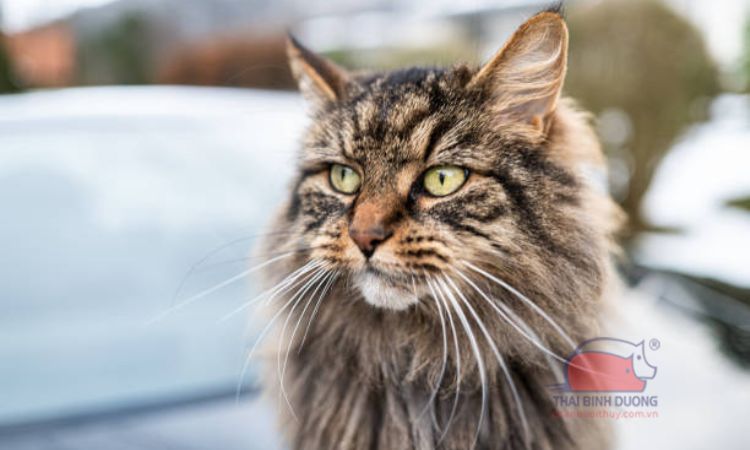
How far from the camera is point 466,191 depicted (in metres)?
0.95

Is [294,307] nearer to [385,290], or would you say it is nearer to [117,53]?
[385,290]

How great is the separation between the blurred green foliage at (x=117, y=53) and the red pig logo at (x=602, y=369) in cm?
805

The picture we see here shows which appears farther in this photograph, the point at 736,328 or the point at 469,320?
the point at 736,328

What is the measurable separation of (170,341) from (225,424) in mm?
283

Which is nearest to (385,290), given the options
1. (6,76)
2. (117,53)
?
(6,76)

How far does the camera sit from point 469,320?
0.99m

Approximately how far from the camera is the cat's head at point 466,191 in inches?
35.8

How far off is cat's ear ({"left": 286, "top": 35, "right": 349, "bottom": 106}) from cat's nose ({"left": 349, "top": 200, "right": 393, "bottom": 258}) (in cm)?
28

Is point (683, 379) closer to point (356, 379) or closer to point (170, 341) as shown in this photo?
point (356, 379)

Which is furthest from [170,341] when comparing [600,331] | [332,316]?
[600,331]

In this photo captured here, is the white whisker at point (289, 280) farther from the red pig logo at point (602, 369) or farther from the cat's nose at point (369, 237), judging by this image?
the red pig logo at point (602, 369)

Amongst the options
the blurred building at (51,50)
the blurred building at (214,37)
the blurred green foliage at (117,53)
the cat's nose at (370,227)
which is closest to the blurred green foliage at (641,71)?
the blurred building at (214,37)

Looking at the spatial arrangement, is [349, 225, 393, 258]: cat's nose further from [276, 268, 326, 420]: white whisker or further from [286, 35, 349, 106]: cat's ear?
[286, 35, 349, 106]: cat's ear

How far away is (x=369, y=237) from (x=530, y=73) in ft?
1.09
